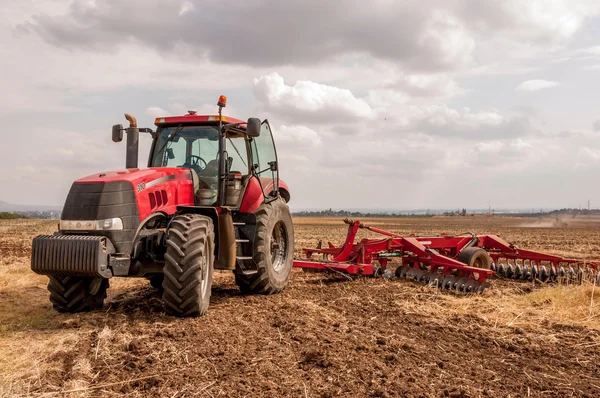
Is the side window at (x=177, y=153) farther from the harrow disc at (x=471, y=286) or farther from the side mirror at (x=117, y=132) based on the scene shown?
the harrow disc at (x=471, y=286)

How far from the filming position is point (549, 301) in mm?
7664

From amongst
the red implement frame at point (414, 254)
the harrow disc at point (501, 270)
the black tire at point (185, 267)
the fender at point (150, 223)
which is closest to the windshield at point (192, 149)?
the fender at point (150, 223)

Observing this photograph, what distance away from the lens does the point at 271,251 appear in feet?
27.3

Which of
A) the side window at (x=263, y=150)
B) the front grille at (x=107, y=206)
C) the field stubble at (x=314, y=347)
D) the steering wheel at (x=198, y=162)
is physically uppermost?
the side window at (x=263, y=150)

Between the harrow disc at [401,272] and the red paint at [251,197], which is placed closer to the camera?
the red paint at [251,197]

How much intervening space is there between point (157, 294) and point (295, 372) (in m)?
4.53

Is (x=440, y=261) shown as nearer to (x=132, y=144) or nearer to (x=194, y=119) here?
(x=194, y=119)

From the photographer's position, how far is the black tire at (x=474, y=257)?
9547 mm

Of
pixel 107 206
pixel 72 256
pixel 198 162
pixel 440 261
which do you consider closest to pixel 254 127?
pixel 198 162

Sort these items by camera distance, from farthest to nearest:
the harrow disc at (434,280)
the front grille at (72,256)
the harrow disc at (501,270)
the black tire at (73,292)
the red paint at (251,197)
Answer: the harrow disc at (501,270) < the harrow disc at (434,280) < the red paint at (251,197) < the black tire at (73,292) < the front grille at (72,256)

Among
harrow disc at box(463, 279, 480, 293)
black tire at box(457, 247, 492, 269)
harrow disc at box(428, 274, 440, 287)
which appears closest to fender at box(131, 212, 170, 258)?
harrow disc at box(428, 274, 440, 287)

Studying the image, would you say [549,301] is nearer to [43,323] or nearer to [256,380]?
[256,380]

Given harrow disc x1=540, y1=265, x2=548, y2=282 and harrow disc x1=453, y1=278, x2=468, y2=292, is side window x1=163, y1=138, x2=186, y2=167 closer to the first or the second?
harrow disc x1=453, y1=278, x2=468, y2=292

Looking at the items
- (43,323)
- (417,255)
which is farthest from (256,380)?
(417,255)
